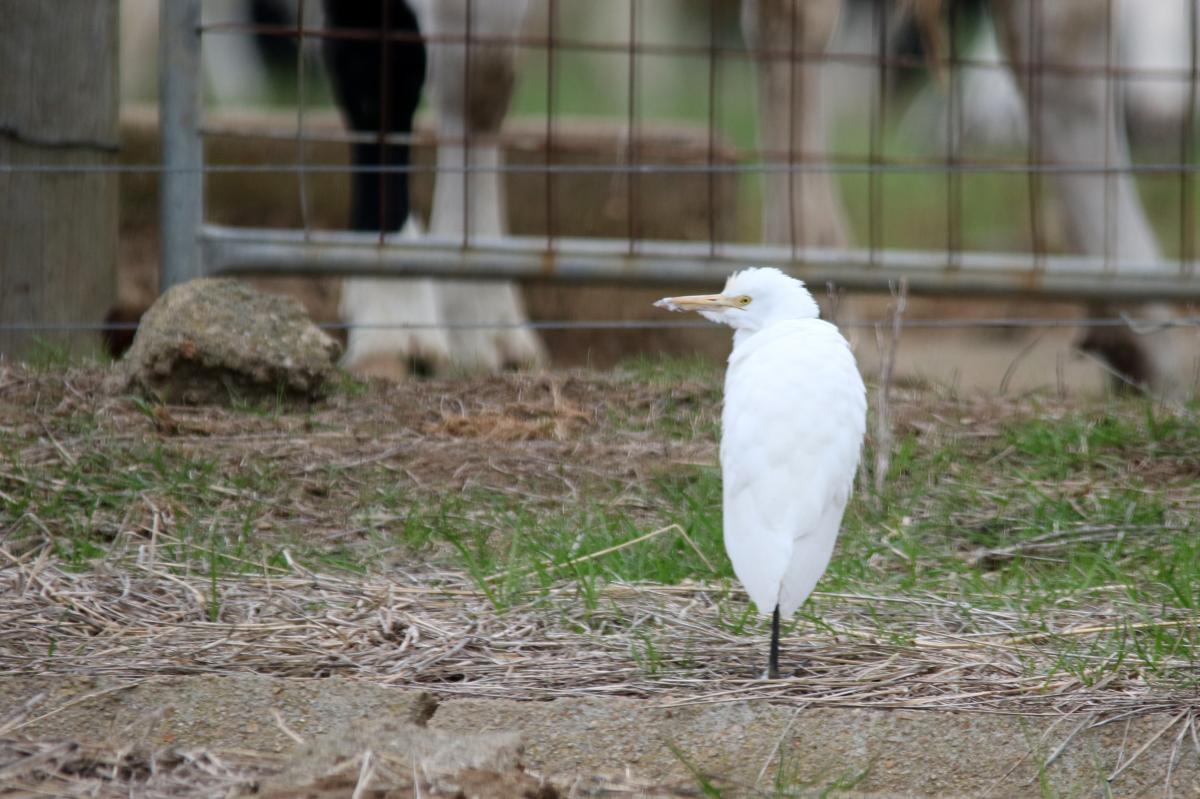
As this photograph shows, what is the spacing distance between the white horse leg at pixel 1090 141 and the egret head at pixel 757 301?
2.36 metres

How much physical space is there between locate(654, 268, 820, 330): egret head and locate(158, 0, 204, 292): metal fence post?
6.57ft

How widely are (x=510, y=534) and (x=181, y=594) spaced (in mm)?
682

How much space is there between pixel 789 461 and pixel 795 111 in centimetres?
295

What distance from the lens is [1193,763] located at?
6.96 ft

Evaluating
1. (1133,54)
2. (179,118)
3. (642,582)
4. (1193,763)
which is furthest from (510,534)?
(1133,54)

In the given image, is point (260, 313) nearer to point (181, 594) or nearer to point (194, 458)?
point (194, 458)

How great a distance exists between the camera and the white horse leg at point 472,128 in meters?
4.73

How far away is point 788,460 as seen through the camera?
93.1 inches

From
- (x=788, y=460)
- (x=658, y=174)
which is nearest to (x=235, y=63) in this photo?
(x=658, y=174)

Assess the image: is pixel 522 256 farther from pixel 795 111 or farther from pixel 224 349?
pixel 795 111

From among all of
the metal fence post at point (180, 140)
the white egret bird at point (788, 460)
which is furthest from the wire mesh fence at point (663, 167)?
the white egret bird at point (788, 460)

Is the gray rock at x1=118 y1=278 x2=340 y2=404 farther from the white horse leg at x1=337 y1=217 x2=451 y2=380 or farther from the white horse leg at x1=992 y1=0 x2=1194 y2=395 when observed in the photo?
the white horse leg at x1=992 y1=0 x2=1194 y2=395

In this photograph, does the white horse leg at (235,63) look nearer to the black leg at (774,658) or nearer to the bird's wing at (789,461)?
the bird's wing at (789,461)

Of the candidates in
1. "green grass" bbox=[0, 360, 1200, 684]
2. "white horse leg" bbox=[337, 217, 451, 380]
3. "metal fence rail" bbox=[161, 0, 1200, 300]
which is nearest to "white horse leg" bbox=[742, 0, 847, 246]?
"metal fence rail" bbox=[161, 0, 1200, 300]
